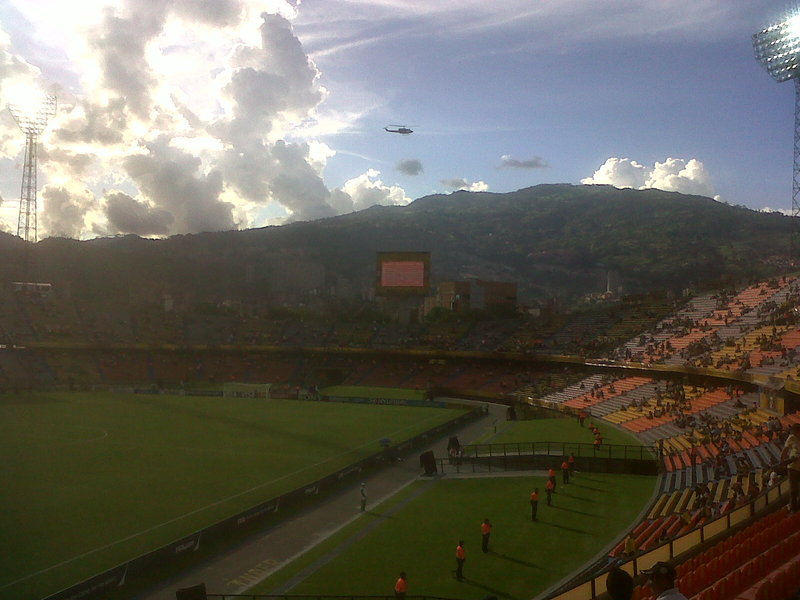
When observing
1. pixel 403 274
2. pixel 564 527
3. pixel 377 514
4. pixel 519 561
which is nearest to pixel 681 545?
pixel 519 561

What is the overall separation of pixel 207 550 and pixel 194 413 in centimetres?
2959

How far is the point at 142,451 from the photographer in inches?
1352

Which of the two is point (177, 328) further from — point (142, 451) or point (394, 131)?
point (142, 451)

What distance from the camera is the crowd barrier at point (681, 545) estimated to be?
8.41m

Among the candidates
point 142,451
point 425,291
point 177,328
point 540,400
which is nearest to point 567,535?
point 142,451

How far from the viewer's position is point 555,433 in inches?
1517

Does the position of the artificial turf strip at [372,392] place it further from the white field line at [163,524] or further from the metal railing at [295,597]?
the metal railing at [295,597]

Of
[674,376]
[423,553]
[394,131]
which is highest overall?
[394,131]

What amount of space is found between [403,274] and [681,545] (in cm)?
5796

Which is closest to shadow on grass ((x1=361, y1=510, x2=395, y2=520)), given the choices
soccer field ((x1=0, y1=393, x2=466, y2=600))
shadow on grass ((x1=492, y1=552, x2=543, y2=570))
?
soccer field ((x1=0, y1=393, x2=466, y2=600))

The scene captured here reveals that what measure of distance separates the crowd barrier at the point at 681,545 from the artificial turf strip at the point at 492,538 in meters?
6.60

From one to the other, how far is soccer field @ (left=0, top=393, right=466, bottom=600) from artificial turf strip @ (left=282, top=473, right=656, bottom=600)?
5.92m

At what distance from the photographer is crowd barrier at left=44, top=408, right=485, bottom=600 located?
648 inches

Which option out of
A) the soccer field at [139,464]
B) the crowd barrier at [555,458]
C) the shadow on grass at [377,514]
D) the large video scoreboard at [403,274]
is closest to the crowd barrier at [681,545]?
the shadow on grass at [377,514]
